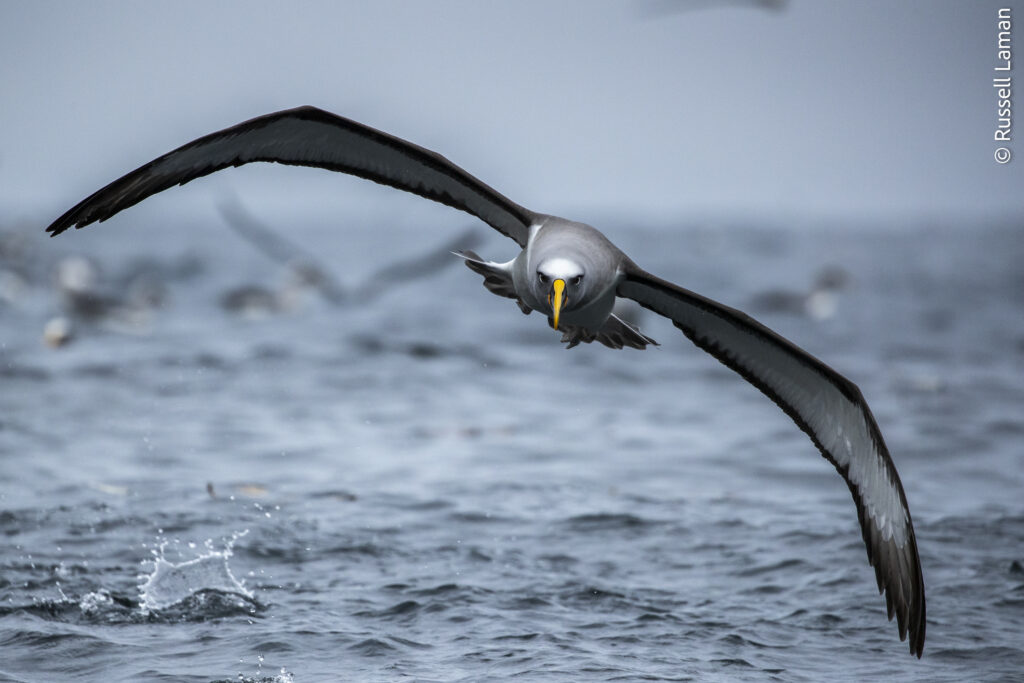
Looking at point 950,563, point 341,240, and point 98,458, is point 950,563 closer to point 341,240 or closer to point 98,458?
point 98,458

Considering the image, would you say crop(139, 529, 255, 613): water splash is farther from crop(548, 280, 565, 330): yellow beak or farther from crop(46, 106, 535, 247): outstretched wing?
crop(548, 280, 565, 330): yellow beak

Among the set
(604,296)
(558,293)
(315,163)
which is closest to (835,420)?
(604,296)

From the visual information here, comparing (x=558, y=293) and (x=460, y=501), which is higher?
(x=558, y=293)

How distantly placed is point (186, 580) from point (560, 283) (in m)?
3.61

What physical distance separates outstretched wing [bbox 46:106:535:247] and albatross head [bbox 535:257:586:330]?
0.97 m

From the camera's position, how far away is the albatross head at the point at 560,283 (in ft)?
22.6

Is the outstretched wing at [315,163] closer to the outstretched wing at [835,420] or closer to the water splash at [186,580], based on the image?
the outstretched wing at [835,420]

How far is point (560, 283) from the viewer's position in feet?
22.6

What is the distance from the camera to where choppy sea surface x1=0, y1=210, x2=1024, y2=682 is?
792 cm

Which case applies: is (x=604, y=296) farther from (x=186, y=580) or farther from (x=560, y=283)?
(x=186, y=580)

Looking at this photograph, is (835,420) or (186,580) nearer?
(835,420)

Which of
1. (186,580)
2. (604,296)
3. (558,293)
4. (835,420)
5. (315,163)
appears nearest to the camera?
(558,293)

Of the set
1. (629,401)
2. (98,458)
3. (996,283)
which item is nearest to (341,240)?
(996,283)

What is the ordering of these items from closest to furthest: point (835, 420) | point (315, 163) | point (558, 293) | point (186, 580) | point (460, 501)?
point (558, 293) < point (835, 420) < point (315, 163) < point (186, 580) < point (460, 501)
